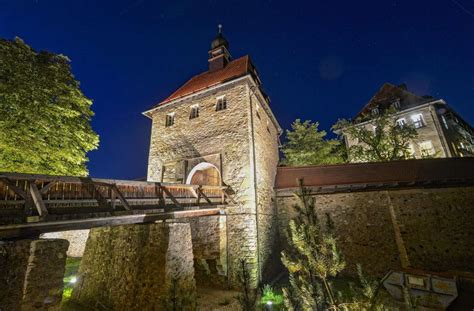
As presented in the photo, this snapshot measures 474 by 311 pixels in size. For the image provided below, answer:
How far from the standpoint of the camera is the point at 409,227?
30.0 feet

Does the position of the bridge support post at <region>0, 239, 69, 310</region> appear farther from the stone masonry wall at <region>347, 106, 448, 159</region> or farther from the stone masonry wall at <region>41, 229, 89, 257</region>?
the stone masonry wall at <region>347, 106, 448, 159</region>

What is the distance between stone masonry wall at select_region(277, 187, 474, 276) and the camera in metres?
8.51

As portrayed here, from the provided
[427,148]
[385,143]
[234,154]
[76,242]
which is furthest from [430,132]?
[76,242]

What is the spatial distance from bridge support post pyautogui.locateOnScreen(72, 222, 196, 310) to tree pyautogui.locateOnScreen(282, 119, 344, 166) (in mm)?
13592

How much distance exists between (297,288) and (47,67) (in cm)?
1197

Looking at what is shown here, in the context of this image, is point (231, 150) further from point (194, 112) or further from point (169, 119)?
point (169, 119)

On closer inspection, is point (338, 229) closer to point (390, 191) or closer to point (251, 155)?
point (390, 191)

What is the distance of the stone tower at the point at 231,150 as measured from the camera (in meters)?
9.37

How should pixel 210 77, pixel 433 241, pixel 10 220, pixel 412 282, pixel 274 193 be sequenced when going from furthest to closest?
pixel 210 77
pixel 274 193
pixel 433 241
pixel 412 282
pixel 10 220

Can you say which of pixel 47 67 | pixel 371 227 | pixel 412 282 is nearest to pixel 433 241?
Result: pixel 371 227

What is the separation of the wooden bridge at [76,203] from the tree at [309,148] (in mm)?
12381

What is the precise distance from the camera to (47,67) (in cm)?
887

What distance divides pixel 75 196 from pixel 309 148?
54.4ft

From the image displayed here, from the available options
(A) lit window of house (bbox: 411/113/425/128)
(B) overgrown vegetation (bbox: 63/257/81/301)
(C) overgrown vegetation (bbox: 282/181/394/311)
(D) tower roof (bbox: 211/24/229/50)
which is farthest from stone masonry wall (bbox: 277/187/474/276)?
(D) tower roof (bbox: 211/24/229/50)
